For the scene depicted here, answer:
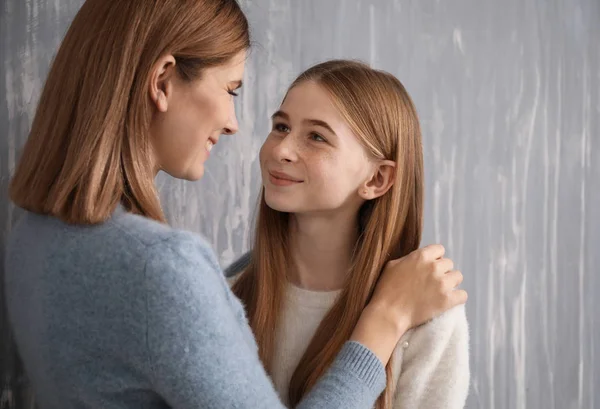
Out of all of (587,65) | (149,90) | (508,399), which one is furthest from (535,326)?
(149,90)

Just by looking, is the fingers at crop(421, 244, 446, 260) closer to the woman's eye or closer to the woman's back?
the woman's eye

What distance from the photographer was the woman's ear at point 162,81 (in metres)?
0.92

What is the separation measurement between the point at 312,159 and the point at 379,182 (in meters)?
0.16

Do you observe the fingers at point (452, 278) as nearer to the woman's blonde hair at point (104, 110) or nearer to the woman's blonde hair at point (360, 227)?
the woman's blonde hair at point (360, 227)

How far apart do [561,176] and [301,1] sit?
3.12 ft

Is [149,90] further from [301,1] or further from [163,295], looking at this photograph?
[301,1]

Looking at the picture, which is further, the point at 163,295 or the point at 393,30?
the point at 393,30

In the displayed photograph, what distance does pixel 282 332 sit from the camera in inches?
53.4

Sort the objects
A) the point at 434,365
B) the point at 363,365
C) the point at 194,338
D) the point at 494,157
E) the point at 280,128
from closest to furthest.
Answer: the point at 194,338
the point at 363,365
the point at 434,365
the point at 280,128
the point at 494,157

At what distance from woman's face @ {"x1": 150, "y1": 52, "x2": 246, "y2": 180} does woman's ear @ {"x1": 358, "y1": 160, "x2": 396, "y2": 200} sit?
0.39m

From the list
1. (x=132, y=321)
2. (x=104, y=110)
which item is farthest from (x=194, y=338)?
(x=104, y=110)

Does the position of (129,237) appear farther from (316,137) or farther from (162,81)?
(316,137)

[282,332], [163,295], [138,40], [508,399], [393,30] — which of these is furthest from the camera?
[508,399]

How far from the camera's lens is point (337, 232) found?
54.3 inches
